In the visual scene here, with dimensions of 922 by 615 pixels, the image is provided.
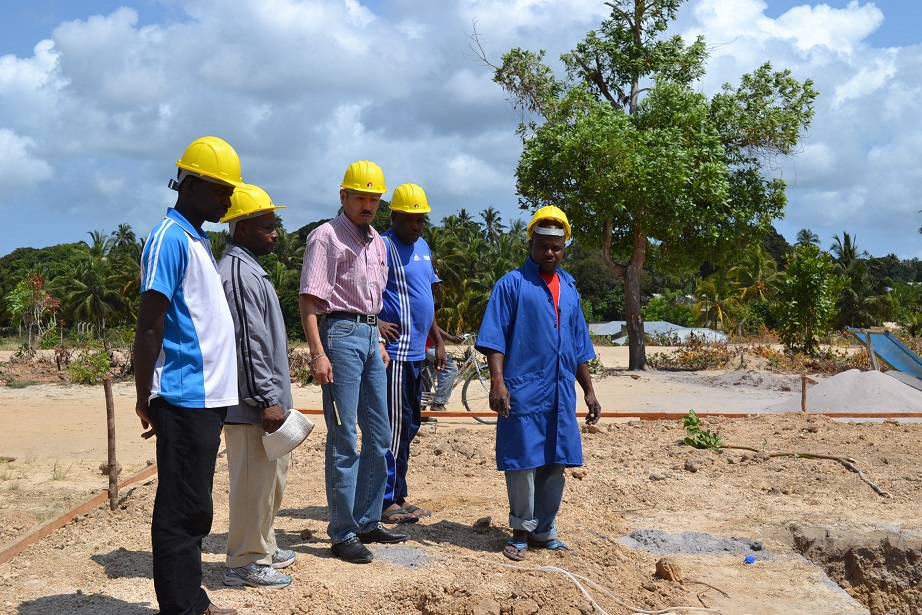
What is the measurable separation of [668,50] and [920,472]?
14.0 metres

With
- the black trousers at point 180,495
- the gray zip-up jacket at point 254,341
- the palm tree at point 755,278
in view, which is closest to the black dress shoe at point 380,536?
the gray zip-up jacket at point 254,341

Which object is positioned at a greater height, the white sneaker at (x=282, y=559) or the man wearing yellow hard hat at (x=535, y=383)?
the man wearing yellow hard hat at (x=535, y=383)

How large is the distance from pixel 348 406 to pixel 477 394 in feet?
25.8

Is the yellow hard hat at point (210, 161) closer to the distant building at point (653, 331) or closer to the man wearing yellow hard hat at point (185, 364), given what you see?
the man wearing yellow hard hat at point (185, 364)

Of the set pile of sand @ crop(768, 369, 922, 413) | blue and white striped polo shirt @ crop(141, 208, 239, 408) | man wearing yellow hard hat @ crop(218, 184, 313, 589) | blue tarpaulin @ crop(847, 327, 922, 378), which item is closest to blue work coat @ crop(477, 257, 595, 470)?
man wearing yellow hard hat @ crop(218, 184, 313, 589)

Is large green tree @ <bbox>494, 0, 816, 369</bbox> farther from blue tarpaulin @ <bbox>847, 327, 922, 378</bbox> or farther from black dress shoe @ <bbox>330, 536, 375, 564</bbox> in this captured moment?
black dress shoe @ <bbox>330, 536, 375, 564</bbox>

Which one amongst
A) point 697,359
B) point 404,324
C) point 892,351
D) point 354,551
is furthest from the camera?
point 697,359

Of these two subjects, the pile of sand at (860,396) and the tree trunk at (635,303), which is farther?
the tree trunk at (635,303)

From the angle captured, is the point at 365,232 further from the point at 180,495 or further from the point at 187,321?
the point at 180,495

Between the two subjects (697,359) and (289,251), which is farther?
(289,251)

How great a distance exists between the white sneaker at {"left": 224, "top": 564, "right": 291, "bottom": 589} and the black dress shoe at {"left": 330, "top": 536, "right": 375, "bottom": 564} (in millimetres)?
433

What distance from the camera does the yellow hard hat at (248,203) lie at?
3838 mm

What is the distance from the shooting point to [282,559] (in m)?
4.12

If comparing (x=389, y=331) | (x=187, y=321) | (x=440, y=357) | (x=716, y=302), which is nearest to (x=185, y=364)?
(x=187, y=321)
